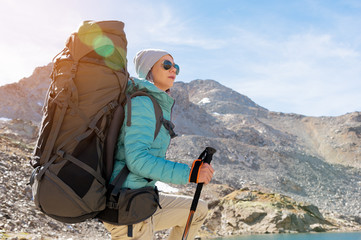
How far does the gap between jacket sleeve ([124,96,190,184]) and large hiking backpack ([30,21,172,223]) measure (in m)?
0.11

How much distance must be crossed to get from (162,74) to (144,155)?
3.51 feet

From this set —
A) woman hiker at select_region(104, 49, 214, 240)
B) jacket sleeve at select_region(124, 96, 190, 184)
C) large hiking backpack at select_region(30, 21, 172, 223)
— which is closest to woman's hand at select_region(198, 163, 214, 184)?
woman hiker at select_region(104, 49, 214, 240)

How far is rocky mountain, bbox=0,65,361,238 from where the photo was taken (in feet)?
131

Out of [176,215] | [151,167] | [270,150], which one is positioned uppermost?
[151,167]

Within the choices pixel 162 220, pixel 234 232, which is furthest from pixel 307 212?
pixel 162 220

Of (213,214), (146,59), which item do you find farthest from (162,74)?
(213,214)

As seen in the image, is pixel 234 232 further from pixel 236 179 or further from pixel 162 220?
pixel 236 179

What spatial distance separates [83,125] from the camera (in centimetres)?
258

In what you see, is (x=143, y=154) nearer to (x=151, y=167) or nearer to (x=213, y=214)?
(x=151, y=167)

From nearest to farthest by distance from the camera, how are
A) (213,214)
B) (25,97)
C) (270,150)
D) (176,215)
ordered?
(176,215) < (213,214) < (270,150) < (25,97)

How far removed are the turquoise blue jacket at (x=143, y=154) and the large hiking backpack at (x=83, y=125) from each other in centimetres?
7

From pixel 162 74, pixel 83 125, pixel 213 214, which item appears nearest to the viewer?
pixel 83 125

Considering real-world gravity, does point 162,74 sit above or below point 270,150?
above

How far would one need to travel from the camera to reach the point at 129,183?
8.82 ft
